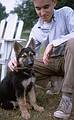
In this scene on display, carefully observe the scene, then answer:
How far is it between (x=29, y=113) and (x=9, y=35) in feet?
11.3

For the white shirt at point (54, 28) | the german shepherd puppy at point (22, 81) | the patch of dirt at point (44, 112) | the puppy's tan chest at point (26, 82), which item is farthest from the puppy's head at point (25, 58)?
the patch of dirt at point (44, 112)

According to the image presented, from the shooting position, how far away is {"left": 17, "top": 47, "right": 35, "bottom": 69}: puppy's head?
461cm

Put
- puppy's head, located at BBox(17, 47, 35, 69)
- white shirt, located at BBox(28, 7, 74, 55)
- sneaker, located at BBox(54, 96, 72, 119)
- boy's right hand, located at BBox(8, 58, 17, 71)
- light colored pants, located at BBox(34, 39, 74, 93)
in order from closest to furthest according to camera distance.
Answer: light colored pants, located at BBox(34, 39, 74, 93), sneaker, located at BBox(54, 96, 72, 119), boy's right hand, located at BBox(8, 58, 17, 71), puppy's head, located at BBox(17, 47, 35, 69), white shirt, located at BBox(28, 7, 74, 55)

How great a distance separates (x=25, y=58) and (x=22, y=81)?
0.30 metres

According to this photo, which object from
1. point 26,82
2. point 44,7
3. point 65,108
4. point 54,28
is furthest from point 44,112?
point 44,7

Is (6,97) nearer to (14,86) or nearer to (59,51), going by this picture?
(14,86)

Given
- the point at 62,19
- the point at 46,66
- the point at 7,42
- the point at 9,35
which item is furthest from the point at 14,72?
the point at 9,35

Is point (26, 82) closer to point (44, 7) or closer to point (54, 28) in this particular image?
point (54, 28)

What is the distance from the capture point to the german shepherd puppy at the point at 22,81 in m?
4.61

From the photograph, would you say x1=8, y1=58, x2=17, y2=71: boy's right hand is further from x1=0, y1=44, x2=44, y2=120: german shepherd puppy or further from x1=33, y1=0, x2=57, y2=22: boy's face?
x1=33, y1=0, x2=57, y2=22: boy's face

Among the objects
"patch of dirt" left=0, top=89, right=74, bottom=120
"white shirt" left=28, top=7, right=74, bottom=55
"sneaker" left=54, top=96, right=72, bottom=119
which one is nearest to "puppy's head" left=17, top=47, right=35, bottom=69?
"white shirt" left=28, top=7, right=74, bottom=55

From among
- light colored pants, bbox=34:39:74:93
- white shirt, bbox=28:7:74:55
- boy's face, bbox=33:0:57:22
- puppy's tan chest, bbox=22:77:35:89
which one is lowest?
puppy's tan chest, bbox=22:77:35:89

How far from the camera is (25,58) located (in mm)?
4613

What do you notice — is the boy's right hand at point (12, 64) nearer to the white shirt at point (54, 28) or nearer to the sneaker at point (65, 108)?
the white shirt at point (54, 28)
